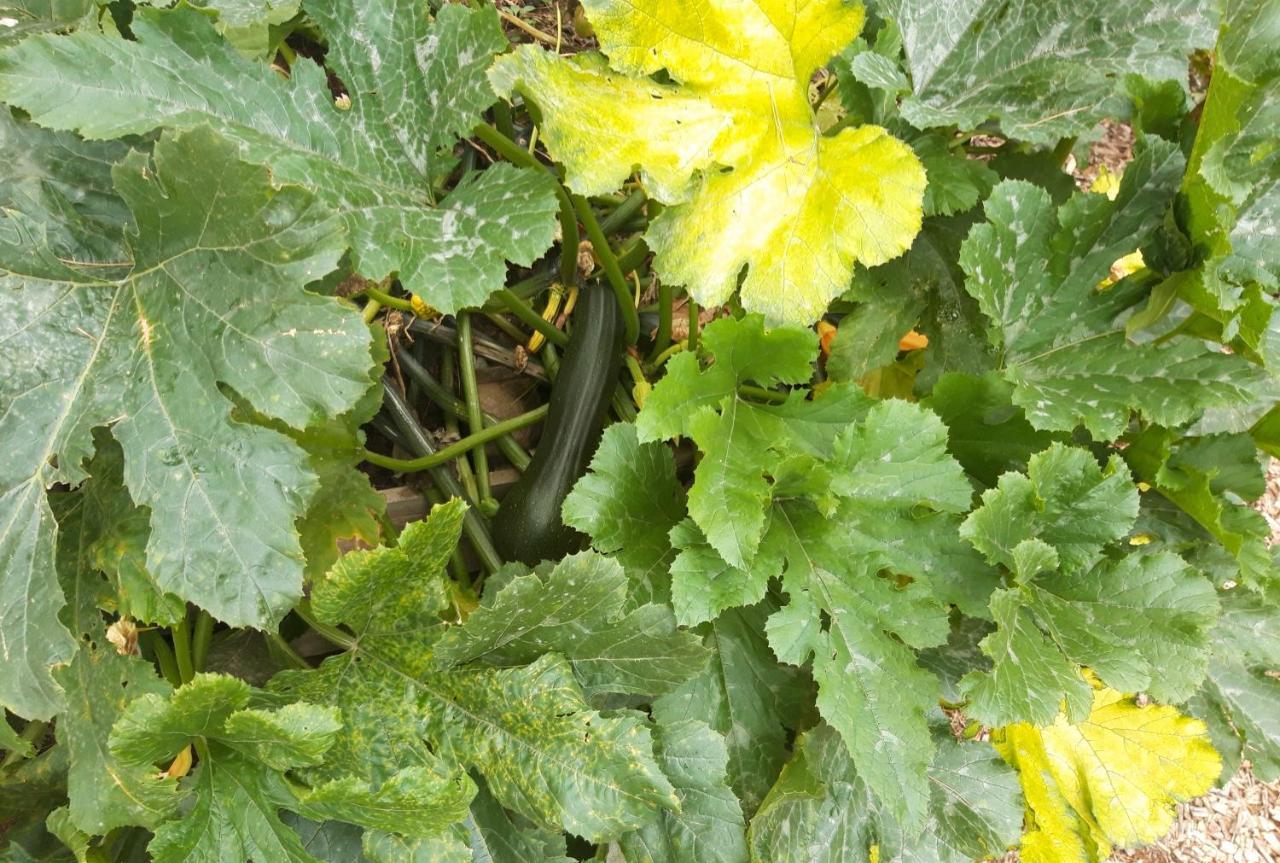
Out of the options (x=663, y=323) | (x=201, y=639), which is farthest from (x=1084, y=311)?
(x=201, y=639)

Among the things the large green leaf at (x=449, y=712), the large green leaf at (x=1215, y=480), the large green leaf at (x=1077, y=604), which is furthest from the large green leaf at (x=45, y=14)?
the large green leaf at (x=1215, y=480)

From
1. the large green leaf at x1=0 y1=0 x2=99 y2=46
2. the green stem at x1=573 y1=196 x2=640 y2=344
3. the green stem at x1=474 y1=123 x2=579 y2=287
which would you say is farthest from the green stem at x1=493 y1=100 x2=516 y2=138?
the large green leaf at x1=0 y1=0 x2=99 y2=46

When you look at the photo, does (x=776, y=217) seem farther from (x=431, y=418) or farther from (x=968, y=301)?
(x=431, y=418)

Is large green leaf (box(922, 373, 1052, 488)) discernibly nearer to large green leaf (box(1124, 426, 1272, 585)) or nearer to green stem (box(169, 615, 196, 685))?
large green leaf (box(1124, 426, 1272, 585))

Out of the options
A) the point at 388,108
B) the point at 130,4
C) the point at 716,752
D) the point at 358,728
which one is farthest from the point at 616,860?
the point at 130,4

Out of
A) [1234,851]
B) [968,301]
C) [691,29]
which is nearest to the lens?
[691,29]

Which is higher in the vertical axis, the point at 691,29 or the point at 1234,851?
the point at 691,29
